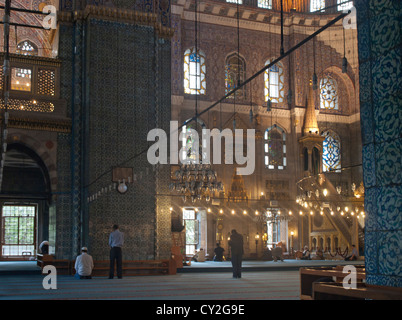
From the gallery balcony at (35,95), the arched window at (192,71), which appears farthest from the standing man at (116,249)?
the arched window at (192,71)

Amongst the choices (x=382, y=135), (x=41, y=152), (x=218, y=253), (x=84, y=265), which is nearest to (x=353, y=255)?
(x=218, y=253)

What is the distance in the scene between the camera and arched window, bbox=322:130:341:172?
19.6m

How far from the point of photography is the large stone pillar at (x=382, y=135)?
9.36ft

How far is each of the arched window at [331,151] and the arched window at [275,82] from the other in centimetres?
225

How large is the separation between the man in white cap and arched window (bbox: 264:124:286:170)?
392 inches

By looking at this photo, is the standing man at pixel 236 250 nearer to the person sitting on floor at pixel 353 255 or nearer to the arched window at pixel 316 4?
the person sitting on floor at pixel 353 255

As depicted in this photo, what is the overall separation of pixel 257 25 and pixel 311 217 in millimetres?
7001

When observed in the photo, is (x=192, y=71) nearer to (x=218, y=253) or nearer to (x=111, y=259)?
(x=218, y=253)

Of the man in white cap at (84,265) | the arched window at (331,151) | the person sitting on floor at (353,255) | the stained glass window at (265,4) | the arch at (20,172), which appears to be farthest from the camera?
the arched window at (331,151)

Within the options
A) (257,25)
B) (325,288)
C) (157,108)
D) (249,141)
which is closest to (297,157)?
(249,141)

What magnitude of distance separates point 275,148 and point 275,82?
2438 mm

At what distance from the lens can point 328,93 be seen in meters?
19.9

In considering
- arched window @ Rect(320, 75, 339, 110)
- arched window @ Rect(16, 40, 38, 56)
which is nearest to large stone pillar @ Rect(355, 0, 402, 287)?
arched window @ Rect(16, 40, 38, 56)

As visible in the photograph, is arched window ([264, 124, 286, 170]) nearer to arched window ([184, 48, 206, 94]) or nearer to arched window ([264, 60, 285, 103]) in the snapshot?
arched window ([264, 60, 285, 103])
